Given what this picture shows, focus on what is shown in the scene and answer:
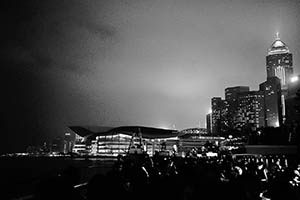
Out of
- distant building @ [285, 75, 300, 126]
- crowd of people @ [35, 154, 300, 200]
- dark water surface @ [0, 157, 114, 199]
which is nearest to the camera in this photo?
crowd of people @ [35, 154, 300, 200]

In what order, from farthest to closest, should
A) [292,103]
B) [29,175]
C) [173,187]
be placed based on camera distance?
[292,103] → [29,175] → [173,187]

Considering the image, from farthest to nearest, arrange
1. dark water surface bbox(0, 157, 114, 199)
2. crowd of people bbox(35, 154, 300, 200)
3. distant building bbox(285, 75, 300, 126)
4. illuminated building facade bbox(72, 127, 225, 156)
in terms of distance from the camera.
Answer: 1. illuminated building facade bbox(72, 127, 225, 156)
2. distant building bbox(285, 75, 300, 126)
3. dark water surface bbox(0, 157, 114, 199)
4. crowd of people bbox(35, 154, 300, 200)

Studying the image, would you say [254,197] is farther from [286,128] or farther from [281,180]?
[286,128]

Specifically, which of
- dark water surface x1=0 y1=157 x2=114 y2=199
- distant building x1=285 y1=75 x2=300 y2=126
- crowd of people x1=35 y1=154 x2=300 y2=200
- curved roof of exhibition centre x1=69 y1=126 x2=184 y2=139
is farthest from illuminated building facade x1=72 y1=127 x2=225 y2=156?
crowd of people x1=35 y1=154 x2=300 y2=200

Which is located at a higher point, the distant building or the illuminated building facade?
the distant building

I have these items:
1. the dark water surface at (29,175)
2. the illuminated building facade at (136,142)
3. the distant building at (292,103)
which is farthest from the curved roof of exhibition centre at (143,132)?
the distant building at (292,103)

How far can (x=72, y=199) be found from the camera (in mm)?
5246

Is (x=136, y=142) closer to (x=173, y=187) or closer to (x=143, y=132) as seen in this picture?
(x=143, y=132)

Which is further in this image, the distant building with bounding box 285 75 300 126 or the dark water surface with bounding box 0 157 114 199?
the distant building with bounding box 285 75 300 126

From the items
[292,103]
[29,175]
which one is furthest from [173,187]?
[292,103]

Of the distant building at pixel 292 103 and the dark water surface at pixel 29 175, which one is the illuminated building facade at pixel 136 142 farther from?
the distant building at pixel 292 103

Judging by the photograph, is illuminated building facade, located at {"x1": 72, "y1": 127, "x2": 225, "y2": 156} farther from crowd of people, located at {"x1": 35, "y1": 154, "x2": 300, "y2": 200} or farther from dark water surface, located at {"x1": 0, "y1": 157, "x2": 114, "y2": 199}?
crowd of people, located at {"x1": 35, "y1": 154, "x2": 300, "y2": 200}

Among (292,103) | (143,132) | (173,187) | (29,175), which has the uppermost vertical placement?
(292,103)

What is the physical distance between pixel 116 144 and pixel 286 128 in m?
111
